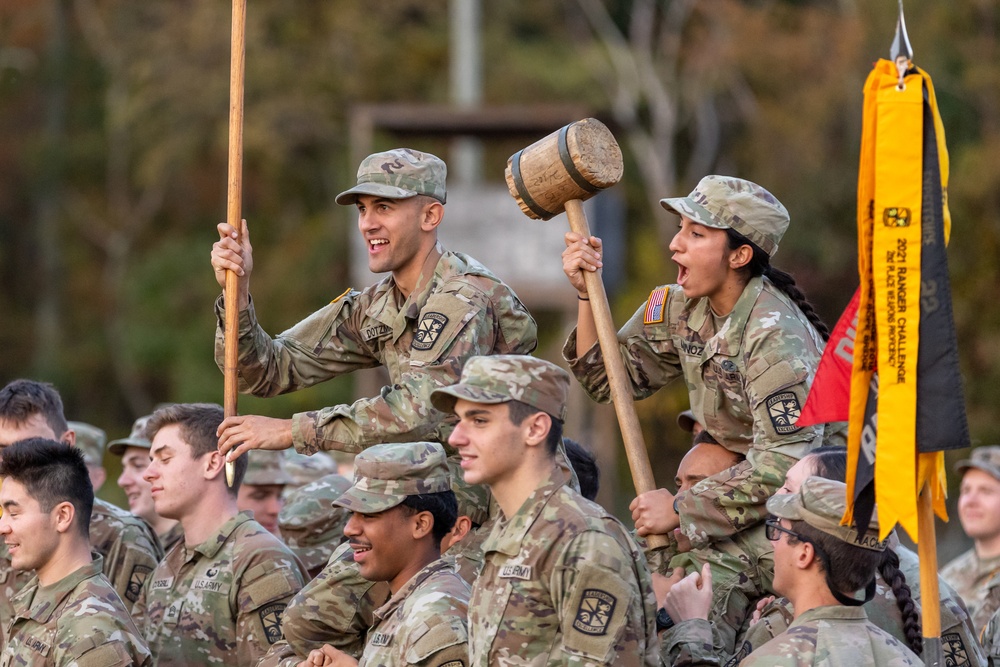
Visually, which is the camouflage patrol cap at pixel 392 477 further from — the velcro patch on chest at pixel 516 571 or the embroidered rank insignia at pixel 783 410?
the embroidered rank insignia at pixel 783 410

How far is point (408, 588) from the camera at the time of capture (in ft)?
20.6

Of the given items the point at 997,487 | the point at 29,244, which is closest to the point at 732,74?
the point at 29,244

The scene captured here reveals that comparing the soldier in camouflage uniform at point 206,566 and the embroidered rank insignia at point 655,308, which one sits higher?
the embroidered rank insignia at point 655,308

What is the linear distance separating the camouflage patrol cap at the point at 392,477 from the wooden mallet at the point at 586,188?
0.85 metres

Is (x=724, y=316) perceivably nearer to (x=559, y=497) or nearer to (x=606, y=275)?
(x=559, y=497)

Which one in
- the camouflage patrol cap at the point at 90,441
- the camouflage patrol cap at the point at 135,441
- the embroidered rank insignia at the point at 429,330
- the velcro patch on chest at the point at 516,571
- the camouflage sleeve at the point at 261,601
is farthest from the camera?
the camouflage patrol cap at the point at 90,441

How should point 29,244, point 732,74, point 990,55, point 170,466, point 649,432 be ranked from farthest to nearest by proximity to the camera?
point 29,244
point 732,74
point 649,432
point 990,55
point 170,466

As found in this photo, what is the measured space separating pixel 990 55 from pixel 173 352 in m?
15.9

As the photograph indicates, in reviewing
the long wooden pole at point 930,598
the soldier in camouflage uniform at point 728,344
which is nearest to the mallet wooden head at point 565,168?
the soldier in camouflage uniform at point 728,344

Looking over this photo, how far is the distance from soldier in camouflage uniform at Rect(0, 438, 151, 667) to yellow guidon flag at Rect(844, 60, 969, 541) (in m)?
2.96

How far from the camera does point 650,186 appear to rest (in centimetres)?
3112

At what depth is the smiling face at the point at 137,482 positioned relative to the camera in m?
9.56

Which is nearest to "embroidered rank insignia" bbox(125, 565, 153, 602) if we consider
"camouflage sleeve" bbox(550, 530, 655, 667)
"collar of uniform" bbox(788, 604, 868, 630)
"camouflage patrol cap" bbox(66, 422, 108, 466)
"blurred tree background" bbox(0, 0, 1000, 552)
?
"camouflage patrol cap" bbox(66, 422, 108, 466)

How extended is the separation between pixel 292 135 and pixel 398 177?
25506 millimetres
